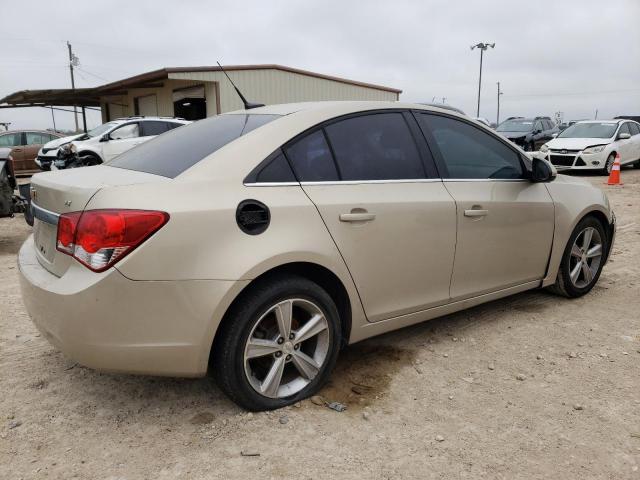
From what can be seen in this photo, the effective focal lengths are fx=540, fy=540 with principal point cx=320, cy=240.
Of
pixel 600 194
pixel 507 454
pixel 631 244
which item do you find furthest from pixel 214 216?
pixel 631 244

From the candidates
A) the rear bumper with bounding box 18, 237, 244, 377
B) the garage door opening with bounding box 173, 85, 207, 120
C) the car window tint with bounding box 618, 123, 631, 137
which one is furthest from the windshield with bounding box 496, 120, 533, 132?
the rear bumper with bounding box 18, 237, 244, 377

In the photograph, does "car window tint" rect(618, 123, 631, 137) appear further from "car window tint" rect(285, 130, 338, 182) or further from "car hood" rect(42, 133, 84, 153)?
"car hood" rect(42, 133, 84, 153)

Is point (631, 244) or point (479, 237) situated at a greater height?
point (479, 237)

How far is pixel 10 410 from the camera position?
2.79 meters

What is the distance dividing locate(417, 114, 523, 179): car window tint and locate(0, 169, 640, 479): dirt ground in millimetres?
1111

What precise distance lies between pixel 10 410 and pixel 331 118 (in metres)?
2.29

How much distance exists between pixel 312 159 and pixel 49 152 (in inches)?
573

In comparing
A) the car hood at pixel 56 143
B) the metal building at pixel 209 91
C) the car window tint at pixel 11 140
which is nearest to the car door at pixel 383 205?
the car hood at pixel 56 143

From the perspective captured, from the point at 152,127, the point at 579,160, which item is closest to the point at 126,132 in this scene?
the point at 152,127

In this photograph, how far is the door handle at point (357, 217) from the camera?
2809 mm

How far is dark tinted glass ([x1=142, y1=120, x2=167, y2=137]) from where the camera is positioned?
14.1m

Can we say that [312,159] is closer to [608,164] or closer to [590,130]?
[608,164]

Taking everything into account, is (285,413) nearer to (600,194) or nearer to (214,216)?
(214,216)

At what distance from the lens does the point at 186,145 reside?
299 cm
